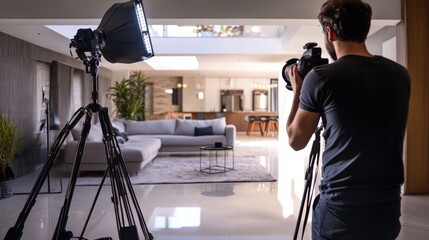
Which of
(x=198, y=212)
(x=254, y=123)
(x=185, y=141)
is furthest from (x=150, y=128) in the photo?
(x=254, y=123)

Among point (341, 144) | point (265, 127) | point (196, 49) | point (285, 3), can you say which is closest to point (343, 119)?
point (341, 144)

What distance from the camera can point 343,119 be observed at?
0.91 m

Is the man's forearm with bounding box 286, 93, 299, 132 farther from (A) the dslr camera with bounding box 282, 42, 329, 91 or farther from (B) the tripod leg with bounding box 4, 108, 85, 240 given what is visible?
(B) the tripod leg with bounding box 4, 108, 85, 240

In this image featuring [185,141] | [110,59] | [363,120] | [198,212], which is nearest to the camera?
[363,120]

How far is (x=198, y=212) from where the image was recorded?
3348 millimetres

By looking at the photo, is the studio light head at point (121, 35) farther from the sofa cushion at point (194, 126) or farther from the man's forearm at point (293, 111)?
the sofa cushion at point (194, 126)

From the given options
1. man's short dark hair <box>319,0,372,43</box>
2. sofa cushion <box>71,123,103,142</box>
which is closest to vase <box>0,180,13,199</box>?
sofa cushion <box>71,123,103,142</box>

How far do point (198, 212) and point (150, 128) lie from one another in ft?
14.9

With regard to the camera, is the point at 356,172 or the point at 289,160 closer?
the point at 356,172

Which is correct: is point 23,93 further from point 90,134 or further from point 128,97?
point 128,97

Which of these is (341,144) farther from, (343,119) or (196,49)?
(196,49)

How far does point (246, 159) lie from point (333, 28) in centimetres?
577

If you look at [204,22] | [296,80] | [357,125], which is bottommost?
[357,125]

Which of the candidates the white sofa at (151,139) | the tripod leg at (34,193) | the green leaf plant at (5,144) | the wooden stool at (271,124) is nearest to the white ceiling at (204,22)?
the green leaf plant at (5,144)
